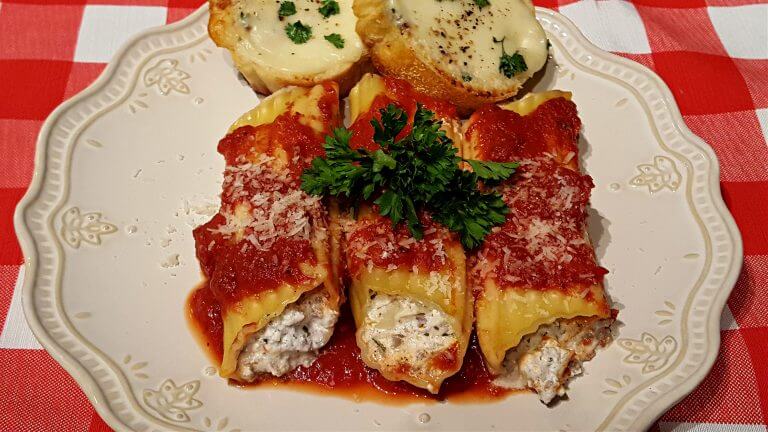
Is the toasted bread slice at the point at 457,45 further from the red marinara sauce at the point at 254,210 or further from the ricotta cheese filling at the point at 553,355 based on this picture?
the ricotta cheese filling at the point at 553,355

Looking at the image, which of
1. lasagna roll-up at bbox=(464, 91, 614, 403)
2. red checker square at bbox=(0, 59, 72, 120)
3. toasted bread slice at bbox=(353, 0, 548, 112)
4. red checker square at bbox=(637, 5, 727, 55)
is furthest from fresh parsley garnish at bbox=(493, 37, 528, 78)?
red checker square at bbox=(0, 59, 72, 120)

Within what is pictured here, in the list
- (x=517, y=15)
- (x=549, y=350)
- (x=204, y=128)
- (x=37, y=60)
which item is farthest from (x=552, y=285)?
(x=37, y=60)

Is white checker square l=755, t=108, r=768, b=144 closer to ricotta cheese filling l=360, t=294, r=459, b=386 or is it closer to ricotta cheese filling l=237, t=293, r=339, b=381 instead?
ricotta cheese filling l=360, t=294, r=459, b=386

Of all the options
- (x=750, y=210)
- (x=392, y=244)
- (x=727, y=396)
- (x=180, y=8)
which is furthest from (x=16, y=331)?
(x=750, y=210)

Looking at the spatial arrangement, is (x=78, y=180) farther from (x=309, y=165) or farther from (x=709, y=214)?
(x=709, y=214)

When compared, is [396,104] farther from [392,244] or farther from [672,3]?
[672,3]

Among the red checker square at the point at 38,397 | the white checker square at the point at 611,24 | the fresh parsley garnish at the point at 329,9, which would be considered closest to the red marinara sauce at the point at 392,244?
the fresh parsley garnish at the point at 329,9
